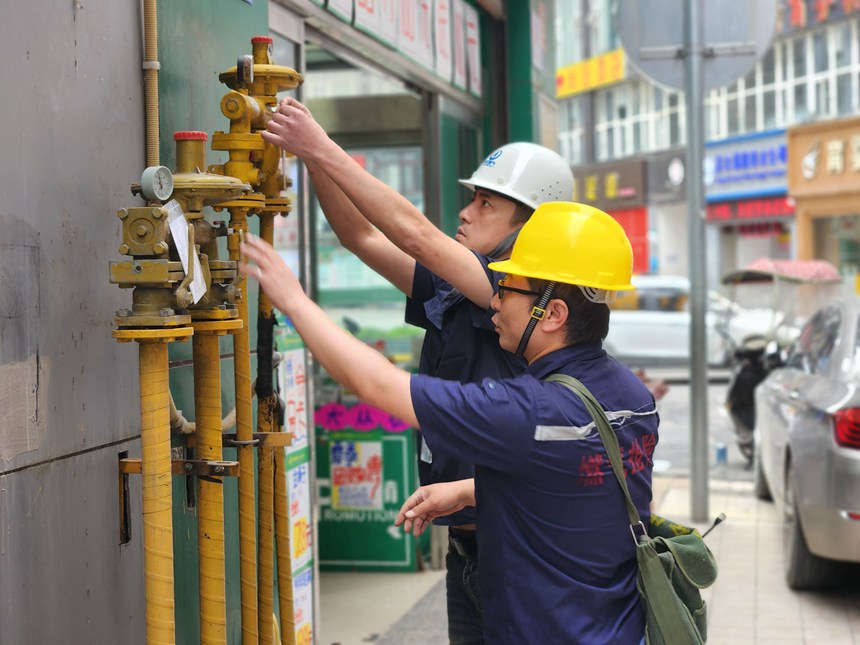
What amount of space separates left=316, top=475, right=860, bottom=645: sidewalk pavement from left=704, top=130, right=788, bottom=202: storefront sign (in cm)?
2574

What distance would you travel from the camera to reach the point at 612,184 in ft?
128

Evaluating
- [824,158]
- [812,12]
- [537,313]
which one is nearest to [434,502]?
[537,313]

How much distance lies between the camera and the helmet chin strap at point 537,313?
8.05 ft

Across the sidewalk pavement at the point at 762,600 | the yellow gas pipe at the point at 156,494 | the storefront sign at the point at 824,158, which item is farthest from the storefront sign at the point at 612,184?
the yellow gas pipe at the point at 156,494

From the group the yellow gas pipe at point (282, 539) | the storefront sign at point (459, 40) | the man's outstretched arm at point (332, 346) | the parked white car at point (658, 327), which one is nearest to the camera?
the man's outstretched arm at point (332, 346)

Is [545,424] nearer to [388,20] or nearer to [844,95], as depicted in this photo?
[388,20]

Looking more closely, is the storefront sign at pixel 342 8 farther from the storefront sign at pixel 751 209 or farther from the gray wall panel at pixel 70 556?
the storefront sign at pixel 751 209

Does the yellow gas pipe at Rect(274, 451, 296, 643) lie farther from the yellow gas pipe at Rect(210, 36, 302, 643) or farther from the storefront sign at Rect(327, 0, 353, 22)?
the storefront sign at Rect(327, 0, 353, 22)

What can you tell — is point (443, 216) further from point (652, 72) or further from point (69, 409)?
point (69, 409)

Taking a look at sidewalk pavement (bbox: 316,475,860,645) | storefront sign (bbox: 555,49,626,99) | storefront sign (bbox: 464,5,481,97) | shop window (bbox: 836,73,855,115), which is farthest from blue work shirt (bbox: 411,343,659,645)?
storefront sign (bbox: 555,49,626,99)

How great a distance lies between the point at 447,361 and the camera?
10.0ft

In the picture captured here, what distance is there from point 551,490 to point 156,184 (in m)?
1.02

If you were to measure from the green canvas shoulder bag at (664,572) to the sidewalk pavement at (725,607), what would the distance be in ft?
9.98

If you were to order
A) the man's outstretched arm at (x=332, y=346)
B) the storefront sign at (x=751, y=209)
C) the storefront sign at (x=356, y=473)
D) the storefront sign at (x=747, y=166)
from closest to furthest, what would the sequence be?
1. the man's outstretched arm at (x=332, y=346)
2. the storefront sign at (x=356, y=473)
3. the storefront sign at (x=747, y=166)
4. the storefront sign at (x=751, y=209)
